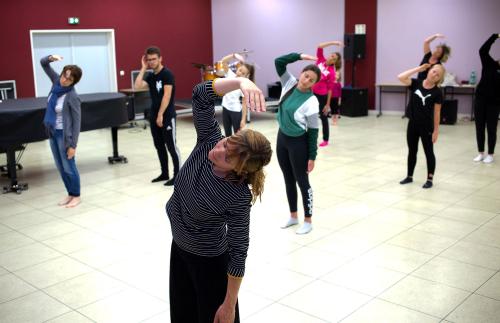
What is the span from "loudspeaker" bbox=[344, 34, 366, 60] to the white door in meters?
5.56

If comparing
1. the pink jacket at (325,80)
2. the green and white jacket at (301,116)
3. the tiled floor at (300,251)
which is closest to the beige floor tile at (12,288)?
the tiled floor at (300,251)

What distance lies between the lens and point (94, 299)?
3.78 meters

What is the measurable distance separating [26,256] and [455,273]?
3440 mm

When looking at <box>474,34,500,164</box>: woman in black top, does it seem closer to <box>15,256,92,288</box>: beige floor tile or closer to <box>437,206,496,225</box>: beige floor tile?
<box>437,206,496,225</box>: beige floor tile

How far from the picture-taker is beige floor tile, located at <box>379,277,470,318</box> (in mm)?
3527

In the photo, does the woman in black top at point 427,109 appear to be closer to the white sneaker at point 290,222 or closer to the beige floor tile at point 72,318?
the white sneaker at point 290,222

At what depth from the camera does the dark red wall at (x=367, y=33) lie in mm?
12938

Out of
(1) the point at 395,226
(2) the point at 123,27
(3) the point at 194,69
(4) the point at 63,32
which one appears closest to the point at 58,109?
(1) the point at 395,226

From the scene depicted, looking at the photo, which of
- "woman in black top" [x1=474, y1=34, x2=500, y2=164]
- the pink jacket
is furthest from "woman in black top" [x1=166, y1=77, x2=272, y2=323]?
the pink jacket

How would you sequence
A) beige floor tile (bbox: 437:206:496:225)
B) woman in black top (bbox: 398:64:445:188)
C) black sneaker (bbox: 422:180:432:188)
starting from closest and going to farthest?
beige floor tile (bbox: 437:206:496:225), woman in black top (bbox: 398:64:445:188), black sneaker (bbox: 422:180:432:188)

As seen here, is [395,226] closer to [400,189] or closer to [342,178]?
[400,189]

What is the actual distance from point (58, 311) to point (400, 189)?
13.7 ft

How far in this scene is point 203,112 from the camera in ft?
7.61

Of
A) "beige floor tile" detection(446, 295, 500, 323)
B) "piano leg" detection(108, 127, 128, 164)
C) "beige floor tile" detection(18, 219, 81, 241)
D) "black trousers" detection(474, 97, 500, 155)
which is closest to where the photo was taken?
"beige floor tile" detection(446, 295, 500, 323)
